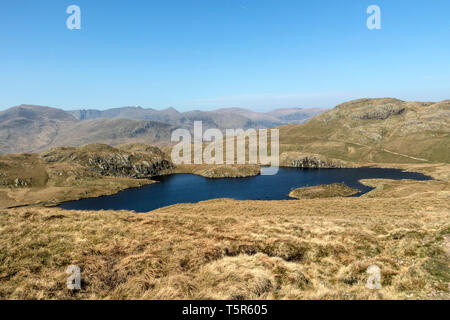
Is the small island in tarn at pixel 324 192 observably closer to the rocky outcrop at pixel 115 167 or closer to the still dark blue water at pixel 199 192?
the still dark blue water at pixel 199 192

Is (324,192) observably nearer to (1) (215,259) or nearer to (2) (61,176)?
(1) (215,259)

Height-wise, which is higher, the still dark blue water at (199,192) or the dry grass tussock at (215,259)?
the dry grass tussock at (215,259)

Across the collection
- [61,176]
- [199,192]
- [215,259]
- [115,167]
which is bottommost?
[199,192]

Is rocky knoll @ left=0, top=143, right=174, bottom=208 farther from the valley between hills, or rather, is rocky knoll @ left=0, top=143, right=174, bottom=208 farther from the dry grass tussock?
the dry grass tussock

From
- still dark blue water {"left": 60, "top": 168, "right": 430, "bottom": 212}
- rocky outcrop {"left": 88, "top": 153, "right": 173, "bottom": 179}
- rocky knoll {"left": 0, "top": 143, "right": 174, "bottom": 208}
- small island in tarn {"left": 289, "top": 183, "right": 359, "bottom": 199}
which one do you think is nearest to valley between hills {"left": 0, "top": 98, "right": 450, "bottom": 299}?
small island in tarn {"left": 289, "top": 183, "right": 359, "bottom": 199}

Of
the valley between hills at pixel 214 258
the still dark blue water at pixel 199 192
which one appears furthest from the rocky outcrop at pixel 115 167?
the valley between hills at pixel 214 258

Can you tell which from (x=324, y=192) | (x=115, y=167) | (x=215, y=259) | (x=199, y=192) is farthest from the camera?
(x=115, y=167)

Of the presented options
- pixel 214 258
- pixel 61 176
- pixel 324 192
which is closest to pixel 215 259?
pixel 214 258

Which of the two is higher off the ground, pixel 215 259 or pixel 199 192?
pixel 215 259

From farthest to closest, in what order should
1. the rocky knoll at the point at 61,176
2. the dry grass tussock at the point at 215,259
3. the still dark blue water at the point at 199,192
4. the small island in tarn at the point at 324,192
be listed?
the rocky knoll at the point at 61,176 → the still dark blue water at the point at 199,192 → the small island in tarn at the point at 324,192 → the dry grass tussock at the point at 215,259
